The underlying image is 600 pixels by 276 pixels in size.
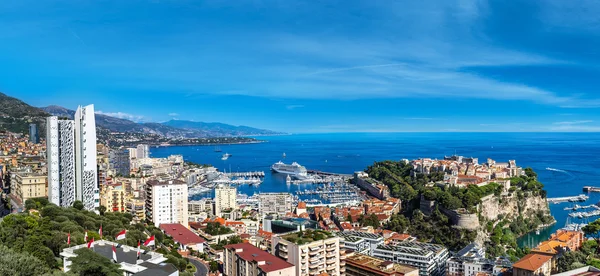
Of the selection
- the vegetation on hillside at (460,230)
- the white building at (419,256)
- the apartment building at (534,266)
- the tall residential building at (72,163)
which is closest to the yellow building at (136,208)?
the tall residential building at (72,163)

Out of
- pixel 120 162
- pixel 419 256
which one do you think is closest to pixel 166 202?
pixel 419 256

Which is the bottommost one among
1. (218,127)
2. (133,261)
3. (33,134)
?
(133,261)

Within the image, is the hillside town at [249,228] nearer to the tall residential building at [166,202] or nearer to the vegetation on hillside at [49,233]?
the tall residential building at [166,202]

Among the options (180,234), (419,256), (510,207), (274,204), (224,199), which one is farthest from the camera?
(274,204)

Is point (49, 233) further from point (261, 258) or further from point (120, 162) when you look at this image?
point (120, 162)

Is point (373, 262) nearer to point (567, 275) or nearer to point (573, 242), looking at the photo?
point (567, 275)

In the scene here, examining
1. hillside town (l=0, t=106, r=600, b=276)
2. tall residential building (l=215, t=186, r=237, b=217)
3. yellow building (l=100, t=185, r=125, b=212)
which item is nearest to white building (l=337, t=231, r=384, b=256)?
hillside town (l=0, t=106, r=600, b=276)

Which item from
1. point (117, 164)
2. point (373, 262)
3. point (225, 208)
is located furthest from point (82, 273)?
point (117, 164)
